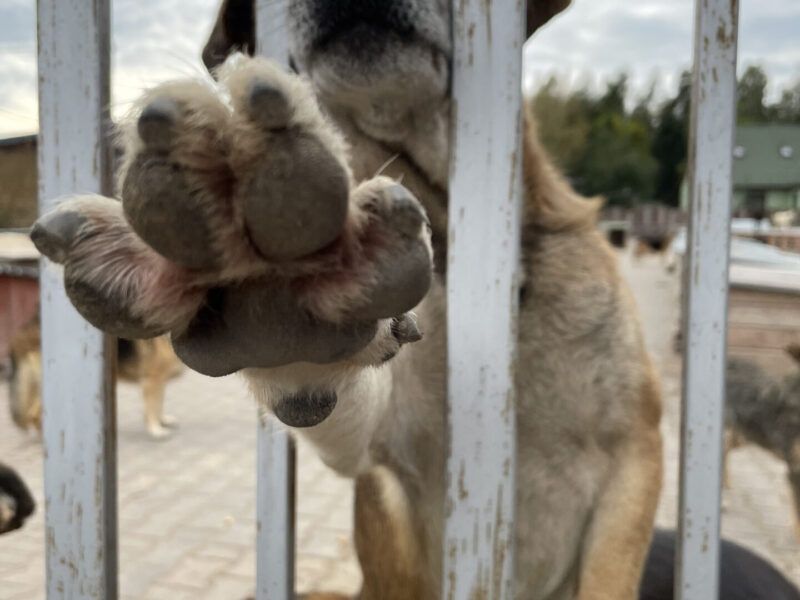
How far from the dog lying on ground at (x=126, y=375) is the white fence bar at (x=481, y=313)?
5977 mm

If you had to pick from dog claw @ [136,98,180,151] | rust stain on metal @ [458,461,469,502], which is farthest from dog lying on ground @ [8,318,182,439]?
dog claw @ [136,98,180,151]

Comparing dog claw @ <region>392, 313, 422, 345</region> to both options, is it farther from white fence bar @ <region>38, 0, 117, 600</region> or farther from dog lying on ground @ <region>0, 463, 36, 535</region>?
dog lying on ground @ <region>0, 463, 36, 535</region>

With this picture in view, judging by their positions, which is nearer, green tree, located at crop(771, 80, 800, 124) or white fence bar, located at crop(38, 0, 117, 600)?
white fence bar, located at crop(38, 0, 117, 600)

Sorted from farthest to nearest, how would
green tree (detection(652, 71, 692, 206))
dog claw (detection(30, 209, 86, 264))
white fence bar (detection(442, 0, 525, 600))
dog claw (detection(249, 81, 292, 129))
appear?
green tree (detection(652, 71, 692, 206))
white fence bar (detection(442, 0, 525, 600))
dog claw (detection(30, 209, 86, 264))
dog claw (detection(249, 81, 292, 129))

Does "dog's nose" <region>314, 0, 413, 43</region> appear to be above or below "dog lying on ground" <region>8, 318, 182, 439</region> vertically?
above

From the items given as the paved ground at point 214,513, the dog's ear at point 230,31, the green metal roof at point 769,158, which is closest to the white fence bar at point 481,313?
the dog's ear at point 230,31

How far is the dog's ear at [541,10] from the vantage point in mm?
2000

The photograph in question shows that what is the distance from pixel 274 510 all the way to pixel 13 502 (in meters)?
2.19

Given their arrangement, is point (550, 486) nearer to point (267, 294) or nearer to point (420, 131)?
point (420, 131)

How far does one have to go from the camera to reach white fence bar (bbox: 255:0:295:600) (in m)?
1.34

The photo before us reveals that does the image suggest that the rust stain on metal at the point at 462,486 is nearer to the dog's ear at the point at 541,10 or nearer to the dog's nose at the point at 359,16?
the dog's nose at the point at 359,16

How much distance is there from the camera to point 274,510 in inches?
52.8

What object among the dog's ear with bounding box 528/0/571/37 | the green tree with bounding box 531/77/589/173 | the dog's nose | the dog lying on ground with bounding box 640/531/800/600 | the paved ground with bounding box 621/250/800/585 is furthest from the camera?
the green tree with bounding box 531/77/589/173

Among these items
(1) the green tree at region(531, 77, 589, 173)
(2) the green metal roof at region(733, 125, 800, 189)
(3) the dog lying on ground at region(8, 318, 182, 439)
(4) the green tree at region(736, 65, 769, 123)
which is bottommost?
(3) the dog lying on ground at region(8, 318, 182, 439)
